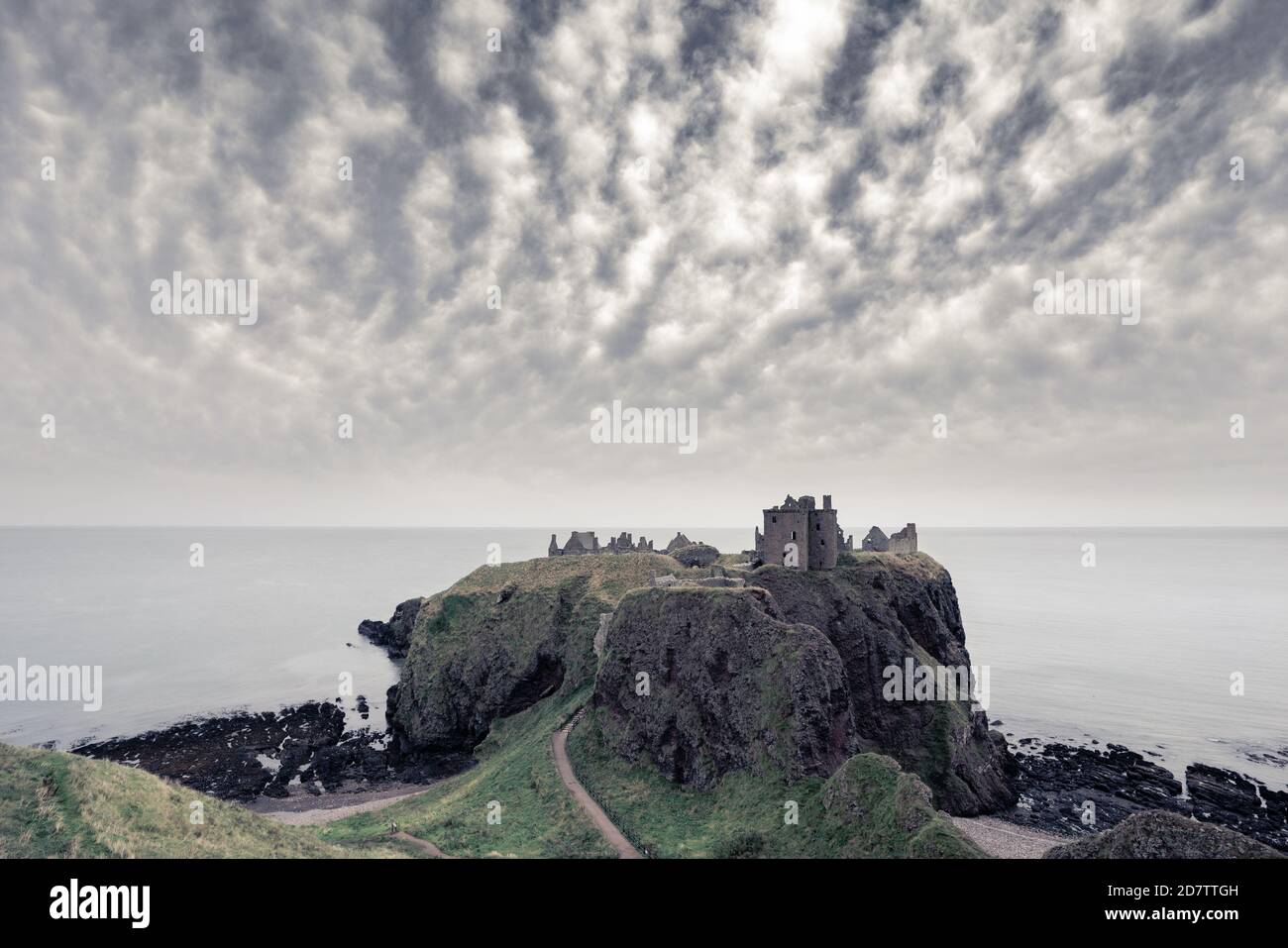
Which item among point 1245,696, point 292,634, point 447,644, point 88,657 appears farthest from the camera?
point 292,634

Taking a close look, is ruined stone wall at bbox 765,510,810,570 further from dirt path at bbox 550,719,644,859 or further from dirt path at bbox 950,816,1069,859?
dirt path at bbox 550,719,644,859

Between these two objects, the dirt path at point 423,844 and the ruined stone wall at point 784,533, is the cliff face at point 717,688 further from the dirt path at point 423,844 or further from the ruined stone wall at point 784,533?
Result: the dirt path at point 423,844

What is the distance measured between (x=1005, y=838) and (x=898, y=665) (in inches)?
662

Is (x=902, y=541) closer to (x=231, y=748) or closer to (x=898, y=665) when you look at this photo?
(x=898, y=665)

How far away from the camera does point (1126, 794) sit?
58844 mm

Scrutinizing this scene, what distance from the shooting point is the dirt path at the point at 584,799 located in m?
37.3

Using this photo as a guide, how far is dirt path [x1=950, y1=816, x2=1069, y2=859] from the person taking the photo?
43.6 meters

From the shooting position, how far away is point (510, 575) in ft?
295

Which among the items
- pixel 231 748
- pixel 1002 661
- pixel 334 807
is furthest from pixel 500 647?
pixel 1002 661

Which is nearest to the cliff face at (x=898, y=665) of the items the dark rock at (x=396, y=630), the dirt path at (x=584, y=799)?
the dirt path at (x=584, y=799)

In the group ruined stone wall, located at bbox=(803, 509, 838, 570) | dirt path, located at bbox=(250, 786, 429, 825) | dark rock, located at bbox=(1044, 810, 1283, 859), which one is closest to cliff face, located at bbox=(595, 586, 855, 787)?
ruined stone wall, located at bbox=(803, 509, 838, 570)
